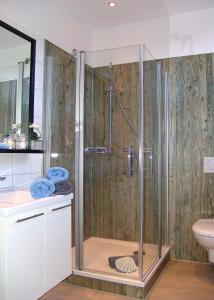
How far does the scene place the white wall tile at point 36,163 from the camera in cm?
255

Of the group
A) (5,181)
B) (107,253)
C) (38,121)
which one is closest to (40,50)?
(38,121)

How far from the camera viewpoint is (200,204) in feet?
9.67

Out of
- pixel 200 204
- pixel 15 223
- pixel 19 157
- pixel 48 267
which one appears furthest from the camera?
pixel 200 204

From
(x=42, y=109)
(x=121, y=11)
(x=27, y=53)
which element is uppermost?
(x=121, y=11)

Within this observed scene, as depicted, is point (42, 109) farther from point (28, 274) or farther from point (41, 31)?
point (28, 274)

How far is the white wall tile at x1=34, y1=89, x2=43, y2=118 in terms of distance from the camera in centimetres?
257

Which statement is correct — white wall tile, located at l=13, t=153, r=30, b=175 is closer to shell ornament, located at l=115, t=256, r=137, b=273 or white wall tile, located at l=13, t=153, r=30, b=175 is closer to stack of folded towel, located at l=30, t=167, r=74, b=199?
stack of folded towel, located at l=30, t=167, r=74, b=199

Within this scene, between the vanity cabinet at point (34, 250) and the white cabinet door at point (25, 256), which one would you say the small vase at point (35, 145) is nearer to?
the vanity cabinet at point (34, 250)

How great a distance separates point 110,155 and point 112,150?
6 cm

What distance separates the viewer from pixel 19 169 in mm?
2402

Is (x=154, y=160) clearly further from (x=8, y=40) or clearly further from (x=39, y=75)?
(x=8, y=40)

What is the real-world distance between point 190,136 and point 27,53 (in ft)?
5.88

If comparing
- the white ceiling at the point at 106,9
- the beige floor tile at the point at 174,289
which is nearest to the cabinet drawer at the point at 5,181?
the beige floor tile at the point at 174,289

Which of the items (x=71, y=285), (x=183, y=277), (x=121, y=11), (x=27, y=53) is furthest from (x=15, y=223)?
(x=121, y=11)
